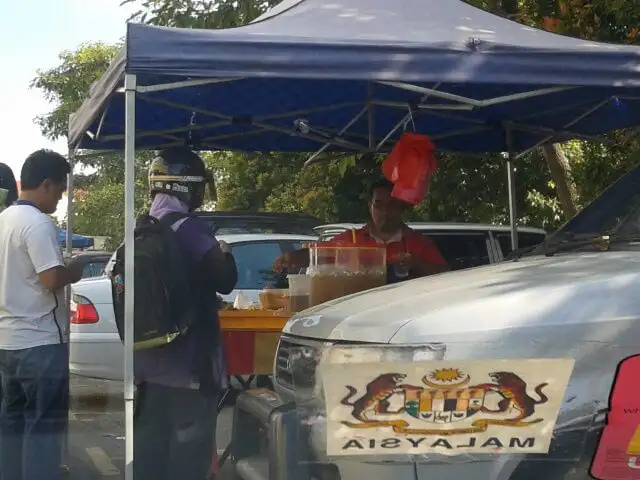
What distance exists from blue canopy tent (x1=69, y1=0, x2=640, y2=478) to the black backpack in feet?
0.43

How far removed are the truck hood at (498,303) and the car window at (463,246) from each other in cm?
442

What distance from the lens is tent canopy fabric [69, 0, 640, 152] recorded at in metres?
3.70

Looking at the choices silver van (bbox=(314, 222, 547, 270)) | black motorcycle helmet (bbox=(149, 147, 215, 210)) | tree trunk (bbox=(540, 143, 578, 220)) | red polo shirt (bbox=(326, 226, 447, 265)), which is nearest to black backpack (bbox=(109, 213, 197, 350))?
black motorcycle helmet (bbox=(149, 147, 215, 210))

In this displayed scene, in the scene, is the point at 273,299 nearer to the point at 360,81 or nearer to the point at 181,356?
the point at 181,356

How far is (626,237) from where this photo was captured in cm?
361

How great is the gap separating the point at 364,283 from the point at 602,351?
1703 millimetres

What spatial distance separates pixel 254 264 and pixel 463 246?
206 centimetres

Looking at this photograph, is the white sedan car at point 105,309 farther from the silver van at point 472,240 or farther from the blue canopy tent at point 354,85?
the blue canopy tent at point 354,85

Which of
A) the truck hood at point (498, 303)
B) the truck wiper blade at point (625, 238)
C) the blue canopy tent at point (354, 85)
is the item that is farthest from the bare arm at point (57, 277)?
the truck wiper blade at point (625, 238)

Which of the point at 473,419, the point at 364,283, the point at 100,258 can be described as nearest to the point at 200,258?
the point at 364,283

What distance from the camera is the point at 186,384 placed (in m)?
3.97

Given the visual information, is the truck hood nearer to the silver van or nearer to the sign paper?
the sign paper

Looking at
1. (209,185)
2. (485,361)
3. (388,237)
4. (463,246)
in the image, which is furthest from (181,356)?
(463,246)

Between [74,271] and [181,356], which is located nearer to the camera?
[181,356]
